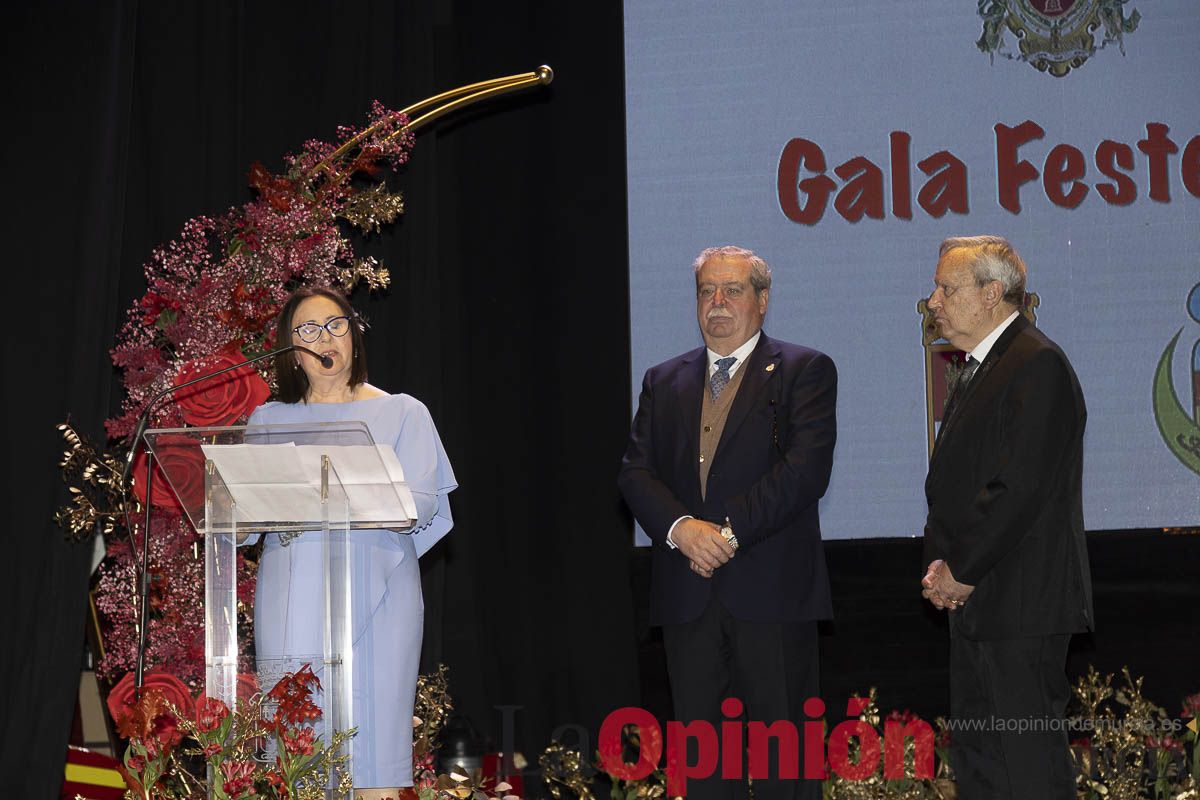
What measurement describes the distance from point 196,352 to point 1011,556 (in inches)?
92.4

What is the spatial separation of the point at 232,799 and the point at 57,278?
6.93 feet

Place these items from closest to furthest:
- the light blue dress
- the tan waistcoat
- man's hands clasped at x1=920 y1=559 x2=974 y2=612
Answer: the light blue dress
man's hands clasped at x1=920 y1=559 x2=974 y2=612
the tan waistcoat

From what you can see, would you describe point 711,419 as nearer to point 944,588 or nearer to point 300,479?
point 944,588

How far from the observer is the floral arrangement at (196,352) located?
12.5 feet

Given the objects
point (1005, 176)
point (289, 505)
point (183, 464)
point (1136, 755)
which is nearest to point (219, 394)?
point (183, 464)

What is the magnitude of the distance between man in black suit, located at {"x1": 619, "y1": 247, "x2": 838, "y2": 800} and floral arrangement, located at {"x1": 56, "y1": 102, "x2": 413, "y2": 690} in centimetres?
119

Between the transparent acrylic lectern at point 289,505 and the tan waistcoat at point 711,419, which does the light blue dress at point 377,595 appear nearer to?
the transparent acrylic lectern at point 289,505

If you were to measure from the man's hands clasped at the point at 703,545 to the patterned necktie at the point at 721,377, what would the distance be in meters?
0.40

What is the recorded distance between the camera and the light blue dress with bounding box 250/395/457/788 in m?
2.89

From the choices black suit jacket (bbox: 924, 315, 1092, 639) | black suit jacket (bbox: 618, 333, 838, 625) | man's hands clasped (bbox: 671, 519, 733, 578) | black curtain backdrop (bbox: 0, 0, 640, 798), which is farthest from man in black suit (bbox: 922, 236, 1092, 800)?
black curtain backdrop (bbox: 0, 0, 640, 798)

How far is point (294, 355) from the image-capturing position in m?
3.35

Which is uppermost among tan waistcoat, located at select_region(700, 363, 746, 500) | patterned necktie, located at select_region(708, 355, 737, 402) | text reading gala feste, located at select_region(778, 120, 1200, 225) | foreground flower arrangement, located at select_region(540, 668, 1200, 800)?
text reading gala feste, located at select_region(778, 120, 1200, 225)

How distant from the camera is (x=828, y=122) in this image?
484cm

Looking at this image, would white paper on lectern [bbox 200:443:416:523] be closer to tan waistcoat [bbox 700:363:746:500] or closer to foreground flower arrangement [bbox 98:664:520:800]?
foreground flower arrangement [bbox 98:664:520:800]
